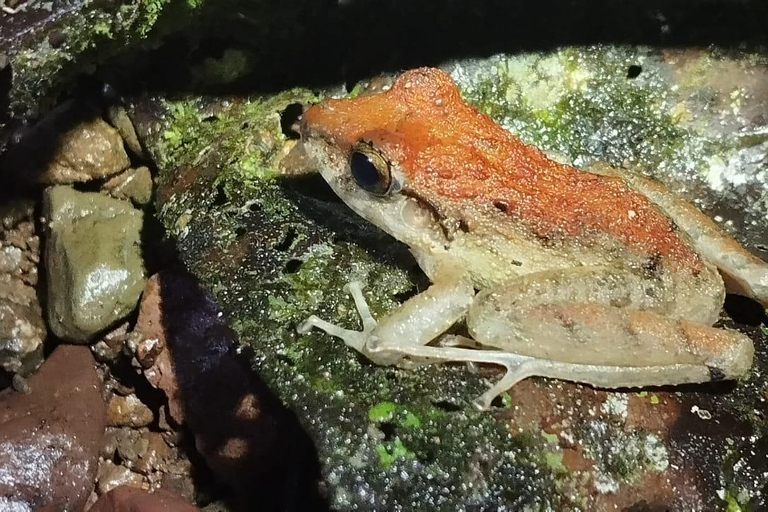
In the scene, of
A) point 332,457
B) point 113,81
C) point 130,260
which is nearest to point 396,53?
point 113,81

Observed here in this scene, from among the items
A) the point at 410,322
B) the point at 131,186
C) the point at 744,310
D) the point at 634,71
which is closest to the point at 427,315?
the point at 410,322

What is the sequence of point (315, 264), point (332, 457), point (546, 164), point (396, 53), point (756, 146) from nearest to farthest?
point (332, 457) → point (546, 164) → point (315, 264) → point (756, 146) → point (396, 53)

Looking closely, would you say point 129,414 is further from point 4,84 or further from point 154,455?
point 4,84

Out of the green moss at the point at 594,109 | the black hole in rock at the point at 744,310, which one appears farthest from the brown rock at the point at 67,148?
the black hole in rock at the point at 744,310

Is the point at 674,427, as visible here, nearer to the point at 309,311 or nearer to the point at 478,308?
the point at 478,308

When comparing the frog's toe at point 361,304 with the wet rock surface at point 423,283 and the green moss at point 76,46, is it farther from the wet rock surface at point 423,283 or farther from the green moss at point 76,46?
the green moss at point 76,46
